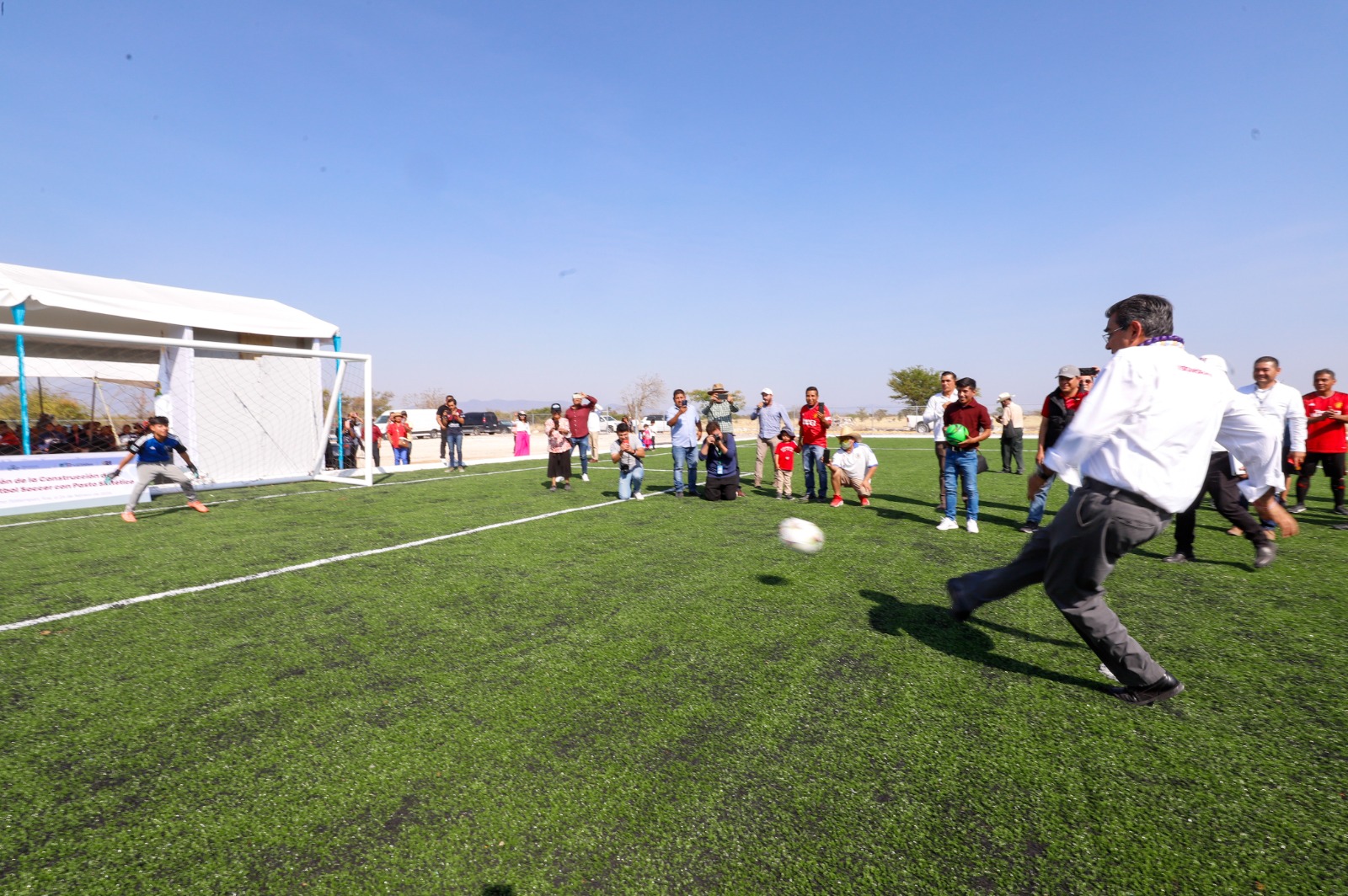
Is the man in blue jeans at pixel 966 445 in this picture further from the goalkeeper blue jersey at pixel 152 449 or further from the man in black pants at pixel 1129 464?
the goalkeeper blue jersey at pixel 152 449

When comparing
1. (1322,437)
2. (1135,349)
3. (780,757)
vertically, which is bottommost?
(780,757)

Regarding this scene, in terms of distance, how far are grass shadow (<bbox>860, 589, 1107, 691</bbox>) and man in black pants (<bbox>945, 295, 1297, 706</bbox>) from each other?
1.41ft

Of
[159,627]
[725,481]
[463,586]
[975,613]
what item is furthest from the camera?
[725,481]

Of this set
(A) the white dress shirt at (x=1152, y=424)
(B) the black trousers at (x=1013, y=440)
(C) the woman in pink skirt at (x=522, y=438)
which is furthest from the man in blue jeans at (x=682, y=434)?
(C) the woman in pink skirt at (x=522, y=438)

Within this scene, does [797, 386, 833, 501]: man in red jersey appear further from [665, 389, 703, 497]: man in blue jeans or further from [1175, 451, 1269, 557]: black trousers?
[1175, 451, 1269, 557]: black trousers

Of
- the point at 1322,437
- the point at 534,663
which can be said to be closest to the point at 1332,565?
the point at 1322,437

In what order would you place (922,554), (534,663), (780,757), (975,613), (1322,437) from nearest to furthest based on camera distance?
(780,757), (534,663), (975,613), (922,554), (1322,437)

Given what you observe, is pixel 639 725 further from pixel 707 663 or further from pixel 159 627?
pixel 159 627

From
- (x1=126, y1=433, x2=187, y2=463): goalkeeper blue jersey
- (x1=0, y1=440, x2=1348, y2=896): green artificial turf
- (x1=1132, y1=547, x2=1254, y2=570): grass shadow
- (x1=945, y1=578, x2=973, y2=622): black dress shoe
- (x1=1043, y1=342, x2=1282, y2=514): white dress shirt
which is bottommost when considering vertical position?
(x1=0, y1=440, x2=1348, y2=896): green artificial turf

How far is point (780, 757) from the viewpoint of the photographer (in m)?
2.76

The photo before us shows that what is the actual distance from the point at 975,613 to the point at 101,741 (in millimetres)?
5285

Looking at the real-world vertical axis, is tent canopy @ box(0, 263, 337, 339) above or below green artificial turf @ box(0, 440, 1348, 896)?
above

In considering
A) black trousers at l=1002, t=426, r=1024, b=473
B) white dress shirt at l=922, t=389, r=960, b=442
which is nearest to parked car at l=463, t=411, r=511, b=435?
black trousers at l=1002, t=426, r=1024, b=473

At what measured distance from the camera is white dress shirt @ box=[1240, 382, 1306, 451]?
23.4ft
